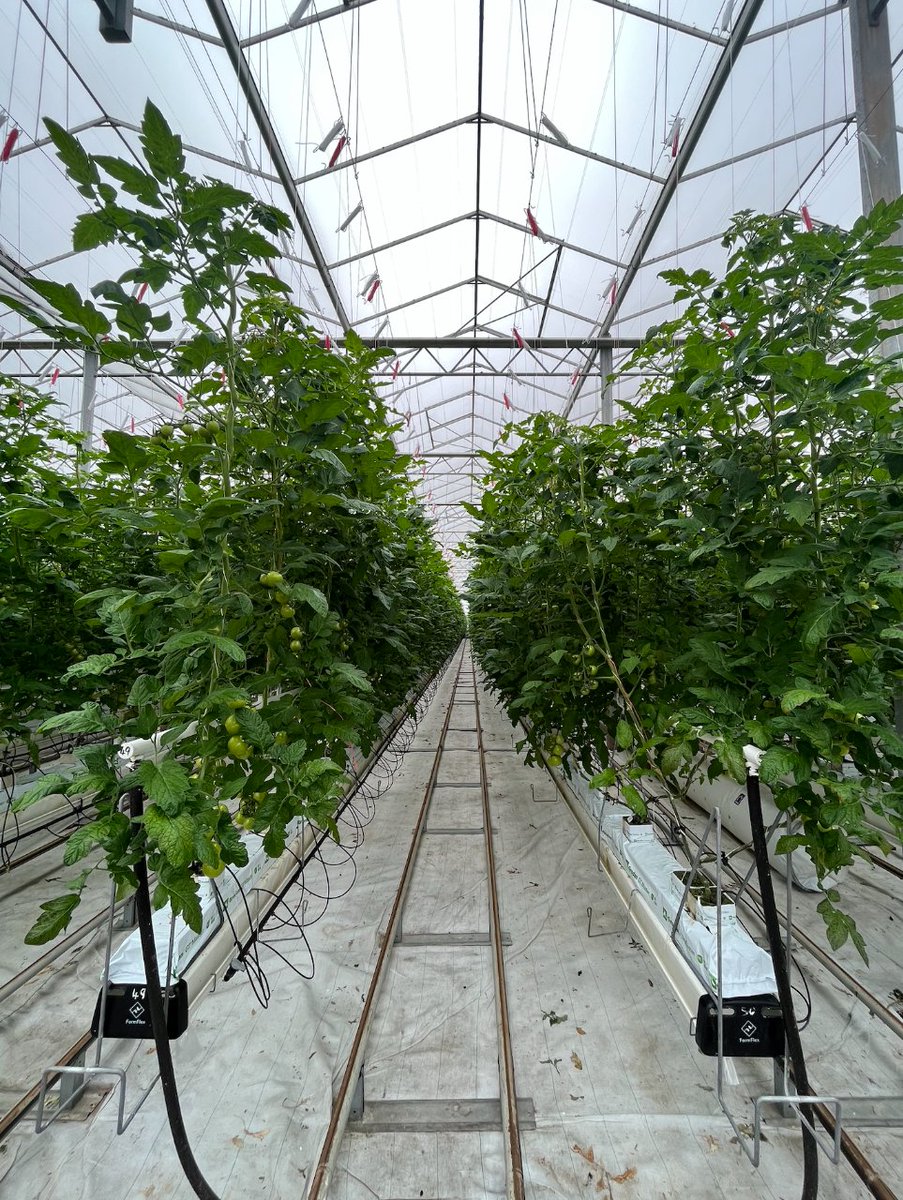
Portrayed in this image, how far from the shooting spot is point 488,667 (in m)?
3.99

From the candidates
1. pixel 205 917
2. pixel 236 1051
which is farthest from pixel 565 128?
pixel 236 1051

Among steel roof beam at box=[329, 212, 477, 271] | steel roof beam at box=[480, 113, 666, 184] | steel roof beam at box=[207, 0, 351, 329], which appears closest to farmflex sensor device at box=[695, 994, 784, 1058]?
steel roof beam at box=[207, 0, 351, 329]

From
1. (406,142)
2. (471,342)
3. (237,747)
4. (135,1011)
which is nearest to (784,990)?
(237,747)

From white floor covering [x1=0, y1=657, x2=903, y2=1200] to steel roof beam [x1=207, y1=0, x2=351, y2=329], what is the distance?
3764 mm

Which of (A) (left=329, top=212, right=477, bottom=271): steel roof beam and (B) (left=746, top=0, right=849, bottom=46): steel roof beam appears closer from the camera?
(B) (left=746, top=0, right=849, bottom=46): steel roof beam

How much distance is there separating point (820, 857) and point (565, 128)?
17.1 ft

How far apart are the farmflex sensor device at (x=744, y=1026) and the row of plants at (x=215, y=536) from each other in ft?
3.45

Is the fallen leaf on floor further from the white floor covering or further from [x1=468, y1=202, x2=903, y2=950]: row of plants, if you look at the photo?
[x1=468, y1=202, x2=903, y2=950]: row of plants

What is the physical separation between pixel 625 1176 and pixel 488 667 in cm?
272

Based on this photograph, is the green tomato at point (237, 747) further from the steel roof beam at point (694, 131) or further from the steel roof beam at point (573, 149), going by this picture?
the steel roof beam at point (573, 149)

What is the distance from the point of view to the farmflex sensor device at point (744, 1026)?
55.0 inches

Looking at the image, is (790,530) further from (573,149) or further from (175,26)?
(573,149)

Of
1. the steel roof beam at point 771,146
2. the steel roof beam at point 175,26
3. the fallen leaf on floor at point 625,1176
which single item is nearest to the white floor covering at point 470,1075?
the fallen leaf on floor at point 625,1176

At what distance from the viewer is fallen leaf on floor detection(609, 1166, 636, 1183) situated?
145cm
